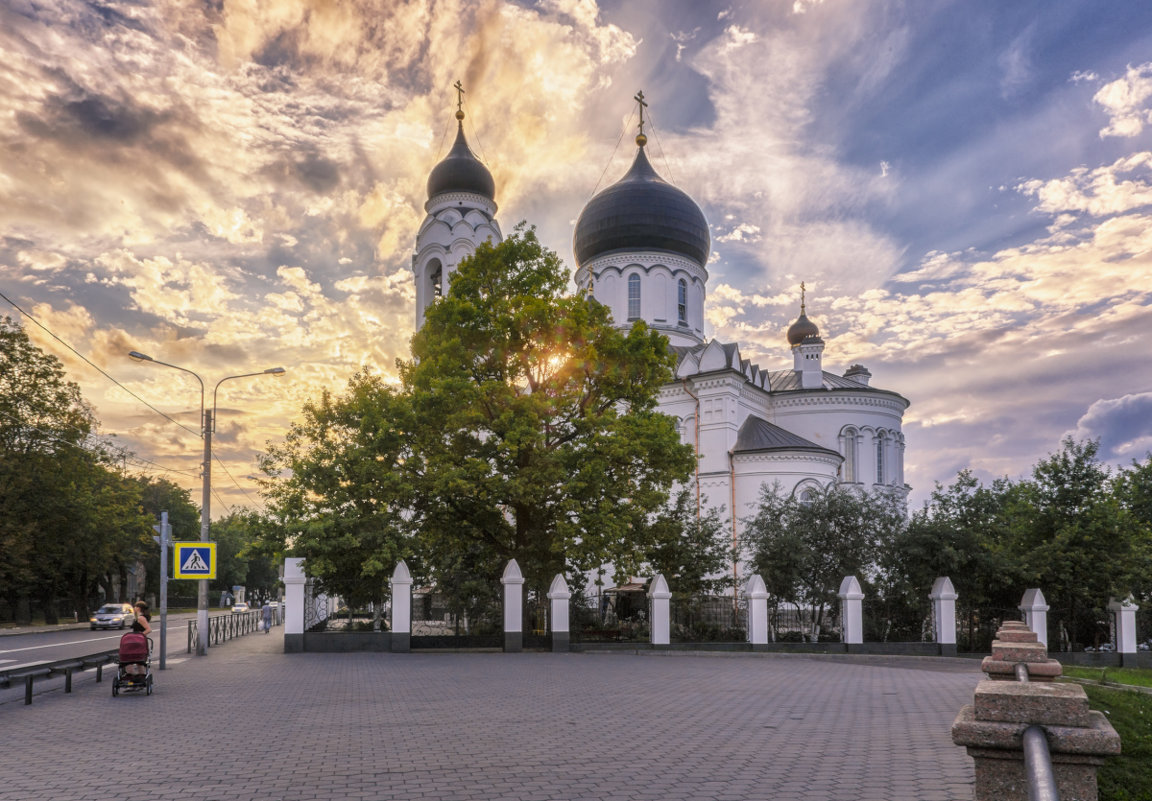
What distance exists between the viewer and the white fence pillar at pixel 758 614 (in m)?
22.0

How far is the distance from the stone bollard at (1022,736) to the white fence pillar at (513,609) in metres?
18.1

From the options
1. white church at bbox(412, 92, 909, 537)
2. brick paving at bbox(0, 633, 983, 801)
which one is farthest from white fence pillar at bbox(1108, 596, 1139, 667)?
white church at bbox(412, 92, 909, 537)

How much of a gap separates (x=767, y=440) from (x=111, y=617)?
28.8 m

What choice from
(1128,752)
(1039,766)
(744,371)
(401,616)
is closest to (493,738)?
(1128,752)

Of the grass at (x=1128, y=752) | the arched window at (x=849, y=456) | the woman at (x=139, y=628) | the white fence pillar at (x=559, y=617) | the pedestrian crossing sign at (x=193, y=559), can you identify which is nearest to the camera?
the grass at (x=1128, y=752)

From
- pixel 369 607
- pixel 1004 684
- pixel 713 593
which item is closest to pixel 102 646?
pixel 369 607

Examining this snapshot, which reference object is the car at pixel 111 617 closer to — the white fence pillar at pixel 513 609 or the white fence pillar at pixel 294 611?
the white fence pillar at pixel 294 611

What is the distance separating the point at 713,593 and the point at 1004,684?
21.6 meters

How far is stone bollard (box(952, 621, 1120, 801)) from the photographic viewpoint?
11.1 feet

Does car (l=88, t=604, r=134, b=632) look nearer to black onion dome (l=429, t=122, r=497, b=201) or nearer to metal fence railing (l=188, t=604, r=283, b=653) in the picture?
metal fence railing (l=188, t=604, r=283, b=653)

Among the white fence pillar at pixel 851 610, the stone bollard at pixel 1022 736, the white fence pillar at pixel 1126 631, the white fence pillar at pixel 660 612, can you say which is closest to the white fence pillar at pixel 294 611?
the white fence pillar at pixel 660 612

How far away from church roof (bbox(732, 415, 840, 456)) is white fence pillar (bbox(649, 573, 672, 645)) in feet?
46.9

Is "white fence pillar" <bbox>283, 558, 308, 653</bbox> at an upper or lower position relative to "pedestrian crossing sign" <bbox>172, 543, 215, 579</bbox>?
lower

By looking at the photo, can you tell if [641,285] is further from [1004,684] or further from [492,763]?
[1004,684]
